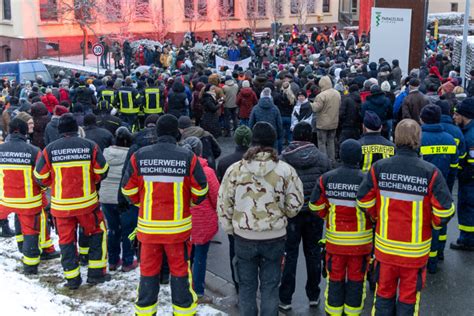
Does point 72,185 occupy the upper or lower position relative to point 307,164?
lower

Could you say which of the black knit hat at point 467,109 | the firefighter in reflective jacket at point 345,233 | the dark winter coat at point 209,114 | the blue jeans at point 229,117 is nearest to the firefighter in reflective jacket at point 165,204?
the firefighter in reflective jacket at point 345,233

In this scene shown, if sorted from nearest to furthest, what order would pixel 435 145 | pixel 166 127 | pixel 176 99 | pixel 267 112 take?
1. pixel 166 127
2. pixel 435 145
3. pixel 267 112
4. pixel 176 99

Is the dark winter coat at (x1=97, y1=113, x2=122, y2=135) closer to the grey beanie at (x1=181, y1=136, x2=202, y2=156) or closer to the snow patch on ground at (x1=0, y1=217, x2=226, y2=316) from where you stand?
the snow patch on ground at (x1=0, y1=217, x2=226, y2=316)

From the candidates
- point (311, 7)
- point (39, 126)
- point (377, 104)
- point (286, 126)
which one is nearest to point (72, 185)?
point (39, 126)

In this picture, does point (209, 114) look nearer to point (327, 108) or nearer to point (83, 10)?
point (327, 108)

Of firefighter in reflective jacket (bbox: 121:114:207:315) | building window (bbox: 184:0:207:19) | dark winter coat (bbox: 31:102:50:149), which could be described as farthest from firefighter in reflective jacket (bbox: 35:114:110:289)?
building window (bbox: 184:0:207:19)

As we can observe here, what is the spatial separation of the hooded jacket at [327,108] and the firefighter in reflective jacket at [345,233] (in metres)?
5.85

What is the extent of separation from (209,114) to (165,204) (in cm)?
801

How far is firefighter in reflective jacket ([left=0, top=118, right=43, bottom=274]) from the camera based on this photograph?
773 centimetres

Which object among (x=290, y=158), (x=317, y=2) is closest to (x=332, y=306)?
(x=290, y=158)

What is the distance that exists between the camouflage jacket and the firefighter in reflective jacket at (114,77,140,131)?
8.76m

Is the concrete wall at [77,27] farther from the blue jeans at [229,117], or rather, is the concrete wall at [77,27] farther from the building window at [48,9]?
the blue jeans at [229,117]

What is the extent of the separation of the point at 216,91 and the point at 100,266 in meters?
Answer: 8.01

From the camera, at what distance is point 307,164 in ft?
21.4
